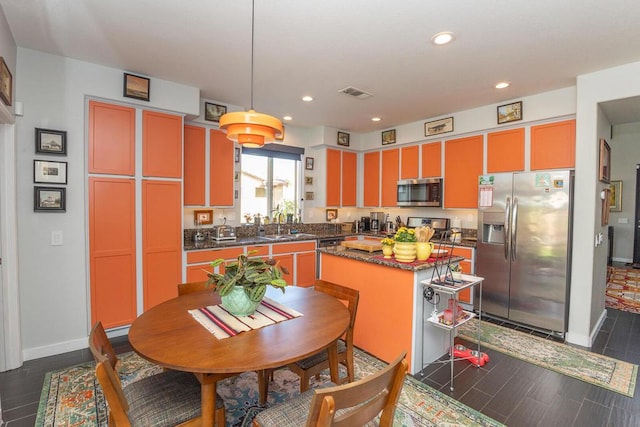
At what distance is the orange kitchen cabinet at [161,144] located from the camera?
3.30 metres

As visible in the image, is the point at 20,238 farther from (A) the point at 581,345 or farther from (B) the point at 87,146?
(A) the point at 581,345

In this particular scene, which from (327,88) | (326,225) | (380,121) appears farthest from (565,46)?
(326,225)

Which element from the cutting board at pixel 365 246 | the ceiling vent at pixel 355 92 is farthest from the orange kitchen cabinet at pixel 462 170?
the cutting board at pixel 365 246

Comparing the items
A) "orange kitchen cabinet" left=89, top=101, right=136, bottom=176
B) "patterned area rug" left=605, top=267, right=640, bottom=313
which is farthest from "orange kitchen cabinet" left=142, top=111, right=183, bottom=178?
"patterned area rug" left=605, top=267, right=640, bottom=313

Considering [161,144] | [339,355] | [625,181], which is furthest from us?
[625,181]

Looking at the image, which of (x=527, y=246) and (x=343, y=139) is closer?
(x=527, y=246)

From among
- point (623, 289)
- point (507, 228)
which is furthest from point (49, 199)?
point (623, 289)

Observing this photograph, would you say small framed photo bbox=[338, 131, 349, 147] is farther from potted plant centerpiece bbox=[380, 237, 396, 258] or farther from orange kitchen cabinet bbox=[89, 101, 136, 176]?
orange kitchen cabinet bbox=[89, 101, 136, 176]

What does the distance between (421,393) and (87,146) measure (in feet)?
12.0

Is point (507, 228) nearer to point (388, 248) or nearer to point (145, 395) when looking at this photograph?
point (388, 248)

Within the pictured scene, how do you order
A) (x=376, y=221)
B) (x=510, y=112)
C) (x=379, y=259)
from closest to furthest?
(x=379, y=259) → (x=510, y=112) → (x=376, y=221)

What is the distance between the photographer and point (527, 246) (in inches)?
137

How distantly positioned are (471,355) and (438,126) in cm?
323

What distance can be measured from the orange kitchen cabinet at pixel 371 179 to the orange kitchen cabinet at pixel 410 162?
54 centimetres
